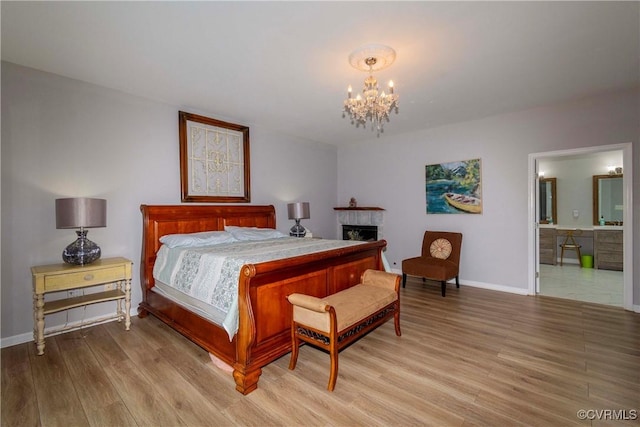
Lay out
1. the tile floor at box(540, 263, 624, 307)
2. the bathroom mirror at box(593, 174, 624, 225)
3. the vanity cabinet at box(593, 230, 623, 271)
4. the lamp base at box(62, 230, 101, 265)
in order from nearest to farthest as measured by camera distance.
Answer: the lamp base at box(62, 230, 101, 265)
the tile floor at box(540, 263, 624, 307)
the vanity cabinet at box(593, 230, 623, 271)
the bathroom mirror at box(593, 174, 624, 225)

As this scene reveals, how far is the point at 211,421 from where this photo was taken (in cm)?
174

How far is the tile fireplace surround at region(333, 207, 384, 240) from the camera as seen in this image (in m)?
5.75

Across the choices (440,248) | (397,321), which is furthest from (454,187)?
(397,321)

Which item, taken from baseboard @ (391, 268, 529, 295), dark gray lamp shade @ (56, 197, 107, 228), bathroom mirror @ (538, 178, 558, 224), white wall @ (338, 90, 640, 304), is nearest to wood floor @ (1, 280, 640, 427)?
baseboard @ (391, 268, 529, 295)

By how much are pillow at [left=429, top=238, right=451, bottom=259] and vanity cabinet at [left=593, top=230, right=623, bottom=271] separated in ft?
11.5

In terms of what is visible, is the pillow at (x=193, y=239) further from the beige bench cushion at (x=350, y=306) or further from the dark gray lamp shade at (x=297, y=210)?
the beige bench cushion at (x=350, y=306)

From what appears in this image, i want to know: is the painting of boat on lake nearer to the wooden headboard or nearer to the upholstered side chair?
the upholstered side chair

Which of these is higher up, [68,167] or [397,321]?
[68,167]

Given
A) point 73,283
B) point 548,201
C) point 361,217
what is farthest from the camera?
point 548,201

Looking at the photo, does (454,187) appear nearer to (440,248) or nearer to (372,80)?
(440,248)

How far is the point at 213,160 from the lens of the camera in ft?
13.8

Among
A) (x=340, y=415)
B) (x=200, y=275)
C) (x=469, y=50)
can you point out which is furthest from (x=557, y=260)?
(x=200, y=275)

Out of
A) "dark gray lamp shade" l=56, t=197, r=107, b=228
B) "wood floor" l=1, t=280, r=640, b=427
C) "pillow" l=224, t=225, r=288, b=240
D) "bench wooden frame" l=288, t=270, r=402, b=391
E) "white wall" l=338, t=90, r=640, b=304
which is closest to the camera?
"wood floor" l=1, t=280, r=640, b=427

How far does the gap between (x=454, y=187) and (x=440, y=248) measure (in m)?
1.07
